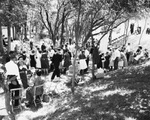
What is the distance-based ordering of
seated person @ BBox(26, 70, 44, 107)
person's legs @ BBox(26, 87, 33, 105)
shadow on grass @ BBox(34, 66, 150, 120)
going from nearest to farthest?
shadow on grass @ BBox(34, 66, 150, 120) < seated person @ BBox(26, 70, 44, 107) < person's legs @ BBox(26, 87, 33, 105)

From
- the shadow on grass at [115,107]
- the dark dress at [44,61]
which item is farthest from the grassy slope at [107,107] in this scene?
the dark dress at [44,61]

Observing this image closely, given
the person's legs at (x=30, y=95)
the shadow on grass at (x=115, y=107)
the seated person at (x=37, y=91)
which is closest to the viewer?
the shadow on grass at (x=115, y=107)

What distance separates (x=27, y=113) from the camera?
6.61m

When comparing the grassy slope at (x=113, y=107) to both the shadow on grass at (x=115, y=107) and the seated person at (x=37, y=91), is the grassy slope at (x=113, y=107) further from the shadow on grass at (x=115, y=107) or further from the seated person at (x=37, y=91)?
the seated person at (x=37, y=91)

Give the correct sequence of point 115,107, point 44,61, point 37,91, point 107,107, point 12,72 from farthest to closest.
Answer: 1. point 44,61
2. point 37,91
3. point 12,72
4. point 107,107
5. point 115,107

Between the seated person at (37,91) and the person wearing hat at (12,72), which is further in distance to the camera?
the seated person at (37,91)

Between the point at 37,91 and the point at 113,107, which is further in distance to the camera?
the point at 37,91

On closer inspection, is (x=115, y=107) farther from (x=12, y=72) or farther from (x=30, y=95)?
(x=12, y=72)

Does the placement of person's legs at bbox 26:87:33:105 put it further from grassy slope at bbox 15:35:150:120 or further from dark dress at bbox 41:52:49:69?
dark dress at bbox 41:52:49:69

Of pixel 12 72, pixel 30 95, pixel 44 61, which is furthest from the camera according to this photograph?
pixel 44 61

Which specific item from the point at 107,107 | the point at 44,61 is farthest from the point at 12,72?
the point at 44,61

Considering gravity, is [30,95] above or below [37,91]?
below

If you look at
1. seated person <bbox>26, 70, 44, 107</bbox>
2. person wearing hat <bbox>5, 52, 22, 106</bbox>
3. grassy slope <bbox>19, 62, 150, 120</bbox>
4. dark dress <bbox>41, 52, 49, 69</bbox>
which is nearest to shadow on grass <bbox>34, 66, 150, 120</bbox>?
grassy slope <bbox>19, 62, 150, 120</bbox>

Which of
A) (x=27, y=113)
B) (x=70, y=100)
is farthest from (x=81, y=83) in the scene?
(x=27, y=113)
